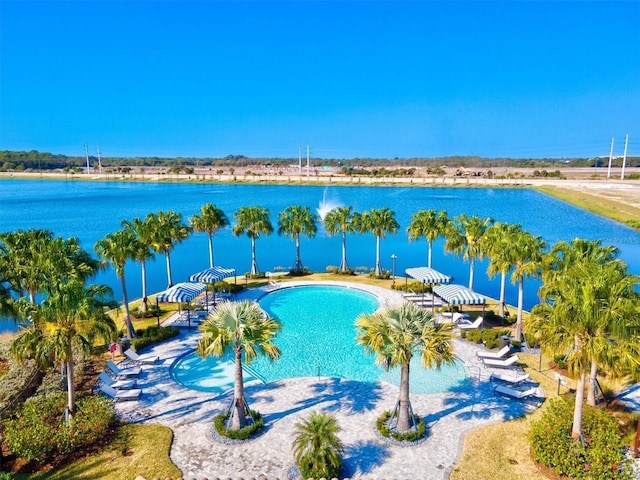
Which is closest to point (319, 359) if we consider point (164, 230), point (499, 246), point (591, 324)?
point (499, 246)

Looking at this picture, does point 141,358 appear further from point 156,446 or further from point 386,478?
point 386,478

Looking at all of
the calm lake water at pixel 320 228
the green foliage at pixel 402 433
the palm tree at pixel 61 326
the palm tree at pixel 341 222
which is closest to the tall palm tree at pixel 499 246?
the green foliage at pixel 402 433

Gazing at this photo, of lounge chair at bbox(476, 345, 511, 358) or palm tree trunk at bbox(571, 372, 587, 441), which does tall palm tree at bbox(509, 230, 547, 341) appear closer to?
lounge chair at bbox(476, 345, 511, 358)

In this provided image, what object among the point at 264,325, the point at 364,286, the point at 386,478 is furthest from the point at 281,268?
the point at 386,478

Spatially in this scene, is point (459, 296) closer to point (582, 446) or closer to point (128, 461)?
point (582, 446)

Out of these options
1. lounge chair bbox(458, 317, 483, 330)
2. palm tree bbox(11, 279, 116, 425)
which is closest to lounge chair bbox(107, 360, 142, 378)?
palm tree bbox(11, 279, 116, 425)

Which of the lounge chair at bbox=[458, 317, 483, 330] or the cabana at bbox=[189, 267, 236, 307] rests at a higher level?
the cabana at bbox=[189, 267, 236, 307]
